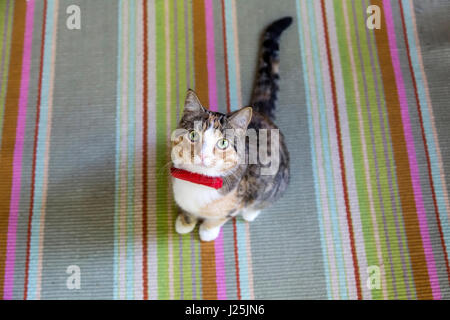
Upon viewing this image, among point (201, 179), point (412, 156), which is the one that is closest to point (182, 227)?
point (201, 179)

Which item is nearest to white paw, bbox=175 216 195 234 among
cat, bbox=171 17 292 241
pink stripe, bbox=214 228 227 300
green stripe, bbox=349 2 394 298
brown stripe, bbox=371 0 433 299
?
cat, bbox=171 17 292 241

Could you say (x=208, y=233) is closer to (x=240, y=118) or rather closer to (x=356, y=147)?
(x=240, y=118)

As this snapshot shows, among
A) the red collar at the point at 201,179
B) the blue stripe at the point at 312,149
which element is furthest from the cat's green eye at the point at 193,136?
the blue stripe at the point at 312,149

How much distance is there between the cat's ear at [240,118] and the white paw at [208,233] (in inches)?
18.3

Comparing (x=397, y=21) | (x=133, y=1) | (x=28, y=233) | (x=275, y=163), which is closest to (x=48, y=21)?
(x=133, y=1)

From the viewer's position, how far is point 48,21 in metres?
1.61

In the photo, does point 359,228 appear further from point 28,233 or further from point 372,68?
point 28,233

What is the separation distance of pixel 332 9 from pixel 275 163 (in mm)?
881

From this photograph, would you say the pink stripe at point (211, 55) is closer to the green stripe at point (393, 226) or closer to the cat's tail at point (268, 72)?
the cat's tail at point (268, 72)

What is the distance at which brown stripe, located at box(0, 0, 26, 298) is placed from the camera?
1.39 metres

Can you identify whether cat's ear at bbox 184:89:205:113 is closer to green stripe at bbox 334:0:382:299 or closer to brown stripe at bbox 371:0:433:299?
green stripe at bbox 334:0:382:299

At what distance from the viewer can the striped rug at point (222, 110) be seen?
1.36 meters

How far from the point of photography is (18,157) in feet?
4.77

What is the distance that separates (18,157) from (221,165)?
923mm
